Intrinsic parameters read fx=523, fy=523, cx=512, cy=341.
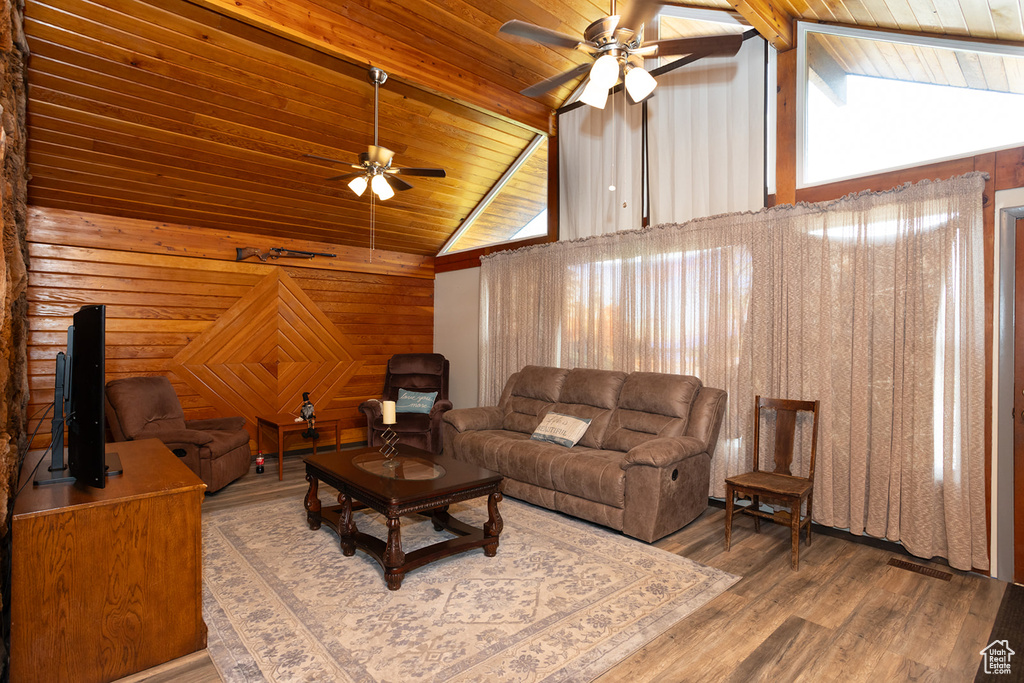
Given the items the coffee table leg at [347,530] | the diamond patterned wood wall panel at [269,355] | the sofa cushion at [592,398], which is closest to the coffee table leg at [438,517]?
the coffee table leg at [347,530]

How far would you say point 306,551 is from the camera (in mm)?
3109

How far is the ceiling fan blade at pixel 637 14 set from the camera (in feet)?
7.09

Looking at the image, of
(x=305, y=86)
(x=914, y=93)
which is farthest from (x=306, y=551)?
(x=914, y=93)

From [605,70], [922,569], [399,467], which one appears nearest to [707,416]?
[922,569]

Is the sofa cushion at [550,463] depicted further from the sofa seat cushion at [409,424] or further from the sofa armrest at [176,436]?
the sofa armrest at [176,436]

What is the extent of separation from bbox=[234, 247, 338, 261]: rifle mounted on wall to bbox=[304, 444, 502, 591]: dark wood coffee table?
9.52 feet

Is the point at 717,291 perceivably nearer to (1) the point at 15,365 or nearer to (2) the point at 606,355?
(2) the point at 606,355

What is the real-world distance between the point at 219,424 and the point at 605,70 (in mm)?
4448

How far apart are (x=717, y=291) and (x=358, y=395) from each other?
14.1 feet

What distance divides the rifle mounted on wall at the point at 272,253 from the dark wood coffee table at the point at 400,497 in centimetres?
290

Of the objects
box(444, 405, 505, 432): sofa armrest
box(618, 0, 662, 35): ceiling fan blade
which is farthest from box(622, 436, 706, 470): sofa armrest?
box(618, 0, 662, 35): ceiling fan blade

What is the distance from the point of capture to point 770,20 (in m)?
3.39

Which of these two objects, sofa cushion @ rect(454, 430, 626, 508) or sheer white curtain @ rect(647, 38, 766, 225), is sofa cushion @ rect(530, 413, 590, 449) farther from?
sheer white curtain @ rect(647, 38, 766, 225)

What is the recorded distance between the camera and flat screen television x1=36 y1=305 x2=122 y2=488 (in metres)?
1.93
